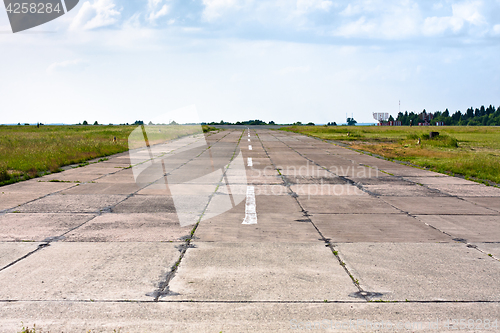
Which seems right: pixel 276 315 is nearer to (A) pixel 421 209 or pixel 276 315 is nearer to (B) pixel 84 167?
(A) pixel 421 209

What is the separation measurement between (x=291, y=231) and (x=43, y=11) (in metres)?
7.19

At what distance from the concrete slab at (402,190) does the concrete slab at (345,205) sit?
3.36ft

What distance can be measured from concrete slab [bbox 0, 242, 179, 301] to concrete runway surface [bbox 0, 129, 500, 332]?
1.0 inches

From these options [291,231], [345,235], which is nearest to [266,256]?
[291,231]

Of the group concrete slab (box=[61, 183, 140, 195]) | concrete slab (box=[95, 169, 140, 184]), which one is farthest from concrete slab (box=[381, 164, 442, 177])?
concrete slab (box=[95, 169, 140, 184])

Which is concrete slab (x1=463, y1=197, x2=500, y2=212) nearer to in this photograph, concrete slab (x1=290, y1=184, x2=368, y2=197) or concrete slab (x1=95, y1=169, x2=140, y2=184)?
concrete slab (x1=290, y1=184, x2=368, y2=197)

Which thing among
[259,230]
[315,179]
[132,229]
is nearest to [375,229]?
[259,230]

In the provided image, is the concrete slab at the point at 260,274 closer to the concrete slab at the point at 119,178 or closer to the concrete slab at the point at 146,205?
the concrete slab at the point at 146,205

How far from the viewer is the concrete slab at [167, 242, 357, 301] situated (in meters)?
4.11

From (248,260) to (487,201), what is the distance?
24.5ft

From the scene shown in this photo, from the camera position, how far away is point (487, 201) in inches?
368

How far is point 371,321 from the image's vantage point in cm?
359

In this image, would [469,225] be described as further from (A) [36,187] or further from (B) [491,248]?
(A) [36,187]

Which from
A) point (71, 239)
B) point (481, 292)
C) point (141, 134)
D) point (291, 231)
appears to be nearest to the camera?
point (481, 292)
